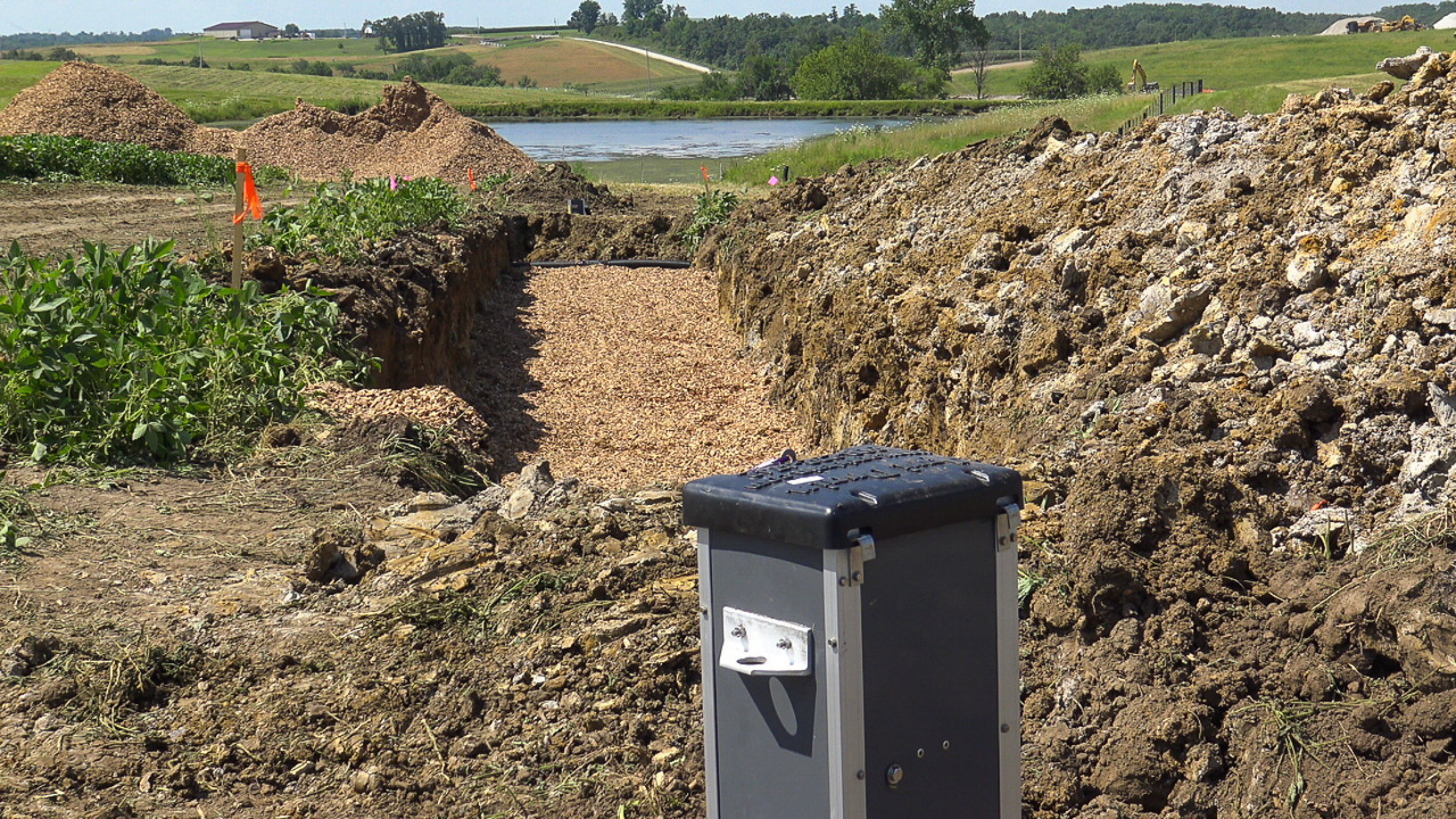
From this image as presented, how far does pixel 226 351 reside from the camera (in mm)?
7105

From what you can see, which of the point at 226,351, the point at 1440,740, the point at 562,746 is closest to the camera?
the point at 1440,740

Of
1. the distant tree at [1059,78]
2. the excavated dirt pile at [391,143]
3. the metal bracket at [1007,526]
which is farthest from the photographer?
the distant tree at [1059,78]

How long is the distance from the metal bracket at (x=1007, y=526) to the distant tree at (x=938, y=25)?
286 ft

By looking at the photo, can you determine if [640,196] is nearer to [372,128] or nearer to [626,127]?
[372,128]

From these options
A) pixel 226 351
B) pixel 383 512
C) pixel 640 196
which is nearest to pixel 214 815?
pixel 383 512

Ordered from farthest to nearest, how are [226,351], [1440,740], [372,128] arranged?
1. [372,128]
2. [226,351]
3. [1440,740]

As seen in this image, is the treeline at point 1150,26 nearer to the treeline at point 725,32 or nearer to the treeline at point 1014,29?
the treeline at point 1014,29

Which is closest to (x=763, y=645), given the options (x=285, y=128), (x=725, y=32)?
(x=285, y=128)

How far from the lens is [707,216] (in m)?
17.5

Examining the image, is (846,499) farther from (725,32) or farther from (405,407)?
(725,32)

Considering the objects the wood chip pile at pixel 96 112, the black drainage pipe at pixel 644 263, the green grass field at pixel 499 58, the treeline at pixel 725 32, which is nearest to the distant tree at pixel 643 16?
the treeline at pixel 725 32

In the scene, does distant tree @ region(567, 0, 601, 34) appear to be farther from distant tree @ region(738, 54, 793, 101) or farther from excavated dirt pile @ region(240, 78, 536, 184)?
excavated dirt pile @ region(240, 78, 536, 184)

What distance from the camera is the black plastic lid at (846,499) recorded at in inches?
81.4

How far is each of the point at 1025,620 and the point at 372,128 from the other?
28.8 m
